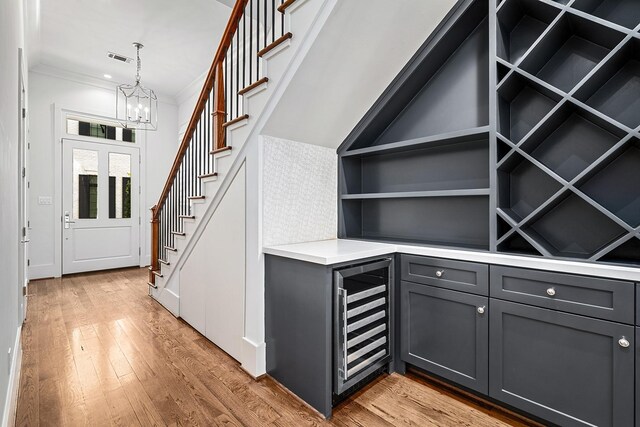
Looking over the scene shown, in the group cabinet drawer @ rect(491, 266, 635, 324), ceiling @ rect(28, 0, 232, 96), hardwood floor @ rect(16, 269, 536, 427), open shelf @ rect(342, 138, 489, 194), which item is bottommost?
hardwood floor @ rect(16, 269, 536, 427)

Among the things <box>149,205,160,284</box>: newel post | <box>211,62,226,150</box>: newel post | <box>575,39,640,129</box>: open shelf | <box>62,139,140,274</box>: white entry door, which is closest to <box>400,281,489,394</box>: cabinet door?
<box>575,39,640,129</box>: open shelf

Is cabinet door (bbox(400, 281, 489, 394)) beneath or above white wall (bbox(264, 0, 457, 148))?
beneath

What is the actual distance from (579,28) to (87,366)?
12.6ft

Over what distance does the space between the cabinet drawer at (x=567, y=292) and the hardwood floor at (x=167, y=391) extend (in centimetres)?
70

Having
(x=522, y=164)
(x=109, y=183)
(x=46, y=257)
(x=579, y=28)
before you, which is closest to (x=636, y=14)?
(x=579, y=28)

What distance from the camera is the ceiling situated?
3.60m

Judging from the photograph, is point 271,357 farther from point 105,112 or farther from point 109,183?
point 105,112

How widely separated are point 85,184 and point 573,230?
6.50 meters

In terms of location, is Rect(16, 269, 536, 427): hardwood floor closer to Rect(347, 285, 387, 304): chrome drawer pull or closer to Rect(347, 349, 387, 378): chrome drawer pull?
Rect(347, 349, 387, 378): chrome drawer pull

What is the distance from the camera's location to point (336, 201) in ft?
9.06

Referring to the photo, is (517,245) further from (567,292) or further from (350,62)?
(350,62)

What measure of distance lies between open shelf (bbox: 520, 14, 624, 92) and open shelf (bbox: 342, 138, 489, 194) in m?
0.51

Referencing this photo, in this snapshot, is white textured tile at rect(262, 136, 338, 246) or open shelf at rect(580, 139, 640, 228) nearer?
open shelf at rect(580, 139, 640, 228)

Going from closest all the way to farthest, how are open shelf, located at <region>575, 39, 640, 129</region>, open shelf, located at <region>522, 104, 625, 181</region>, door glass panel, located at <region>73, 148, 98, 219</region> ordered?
open shelf, located at <region>575, 39, 640, 129</region>, open shelf, located at <region>522, 104, 625, 181</region>, door glass panel, located at <region>73, 148, 98, 219</region>
